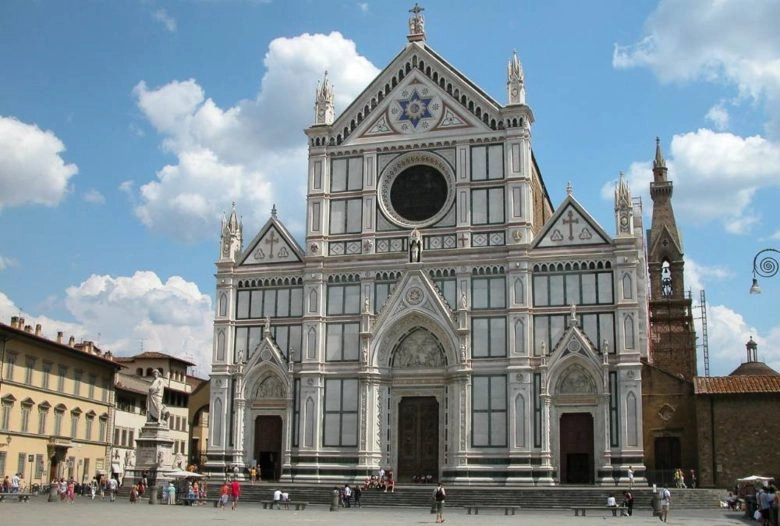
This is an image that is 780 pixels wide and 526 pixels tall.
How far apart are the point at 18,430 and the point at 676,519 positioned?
33.0 meters

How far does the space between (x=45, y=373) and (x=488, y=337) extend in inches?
950

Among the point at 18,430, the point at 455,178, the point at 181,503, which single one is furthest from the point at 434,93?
the point at 18,430

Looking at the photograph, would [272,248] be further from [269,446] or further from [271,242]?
[269,446]

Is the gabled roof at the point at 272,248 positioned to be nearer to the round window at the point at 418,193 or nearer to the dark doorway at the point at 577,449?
the round window at the point at 418,193

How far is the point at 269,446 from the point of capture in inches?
1930

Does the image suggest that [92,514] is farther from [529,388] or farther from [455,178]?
[455,178]

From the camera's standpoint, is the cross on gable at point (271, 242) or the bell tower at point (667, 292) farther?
the bell tower at point (667, 292)

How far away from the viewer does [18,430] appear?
1940 inches

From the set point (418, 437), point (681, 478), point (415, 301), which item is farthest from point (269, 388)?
point (681, 478)

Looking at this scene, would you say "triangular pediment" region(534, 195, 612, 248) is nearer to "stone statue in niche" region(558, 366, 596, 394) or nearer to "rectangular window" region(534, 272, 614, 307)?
"rectangular window" region(534, 272, 614, 307)

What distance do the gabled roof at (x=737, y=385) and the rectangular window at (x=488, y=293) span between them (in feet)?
32.0

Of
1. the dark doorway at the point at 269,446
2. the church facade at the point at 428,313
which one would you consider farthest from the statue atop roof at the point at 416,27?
the dark doorway at the point at 269,446

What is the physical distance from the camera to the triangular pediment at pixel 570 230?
4606cm

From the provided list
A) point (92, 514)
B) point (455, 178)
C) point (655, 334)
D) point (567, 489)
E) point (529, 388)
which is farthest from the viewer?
point (655, 334)
